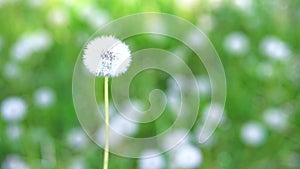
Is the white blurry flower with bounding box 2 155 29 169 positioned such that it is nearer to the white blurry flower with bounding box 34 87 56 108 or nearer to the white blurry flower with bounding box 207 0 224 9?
the white blurry flower with bounding box 34 87 56 108

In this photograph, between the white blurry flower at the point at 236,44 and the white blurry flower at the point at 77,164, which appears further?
the white blurry flower at the point at 236,44

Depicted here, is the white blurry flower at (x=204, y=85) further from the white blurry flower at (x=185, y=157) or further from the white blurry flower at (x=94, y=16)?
the white blurry flower at (x=94, y=16)

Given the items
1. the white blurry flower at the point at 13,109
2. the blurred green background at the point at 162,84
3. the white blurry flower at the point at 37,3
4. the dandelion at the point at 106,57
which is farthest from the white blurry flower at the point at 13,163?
the dandelion at the point at 106,57

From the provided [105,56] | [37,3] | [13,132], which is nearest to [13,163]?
[13,132]

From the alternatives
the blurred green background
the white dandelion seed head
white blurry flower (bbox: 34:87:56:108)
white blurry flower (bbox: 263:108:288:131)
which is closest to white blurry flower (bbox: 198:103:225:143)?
the blurred green background

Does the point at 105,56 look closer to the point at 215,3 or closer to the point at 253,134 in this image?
the point at 253,134

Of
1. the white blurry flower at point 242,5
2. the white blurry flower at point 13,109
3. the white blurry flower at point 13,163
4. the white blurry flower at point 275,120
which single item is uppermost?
the white blurry flower at point 242,5
